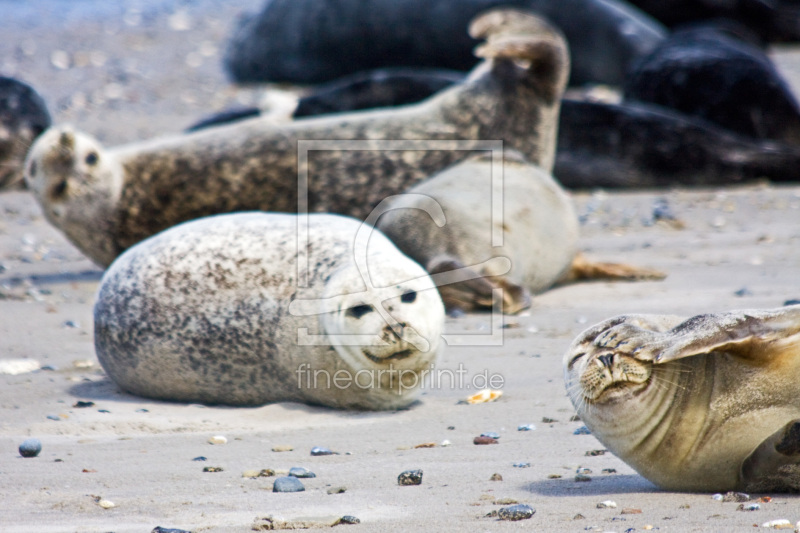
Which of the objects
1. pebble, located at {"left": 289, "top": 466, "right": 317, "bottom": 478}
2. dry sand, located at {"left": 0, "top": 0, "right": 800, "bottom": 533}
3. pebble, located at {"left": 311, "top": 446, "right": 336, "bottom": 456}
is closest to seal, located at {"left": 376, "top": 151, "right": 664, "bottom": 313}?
dry sand, located at {"left": 0, "top": 0, "right": 800, "bottom": 533}

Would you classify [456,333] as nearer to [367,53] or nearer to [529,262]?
[529,262]

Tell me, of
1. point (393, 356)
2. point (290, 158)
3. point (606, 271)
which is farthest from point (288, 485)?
point (290, 158)

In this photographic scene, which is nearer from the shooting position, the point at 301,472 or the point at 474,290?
the point at 301,472

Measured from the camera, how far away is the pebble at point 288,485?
7.52 feet

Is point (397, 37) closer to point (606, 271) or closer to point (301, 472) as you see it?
point (606, 271)

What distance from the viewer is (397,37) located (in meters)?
11.7

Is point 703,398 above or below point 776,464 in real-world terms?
above

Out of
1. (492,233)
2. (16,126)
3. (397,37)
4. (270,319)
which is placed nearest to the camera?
(270,319)

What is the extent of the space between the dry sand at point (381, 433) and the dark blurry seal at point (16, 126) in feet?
6.19

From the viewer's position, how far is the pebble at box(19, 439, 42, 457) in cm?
263

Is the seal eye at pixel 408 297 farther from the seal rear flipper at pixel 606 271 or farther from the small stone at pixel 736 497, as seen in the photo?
the seal rear flipper at pixel 606 271

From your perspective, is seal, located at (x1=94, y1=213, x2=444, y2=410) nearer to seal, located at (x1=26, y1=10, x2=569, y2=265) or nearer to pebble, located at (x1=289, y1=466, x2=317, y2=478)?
pebble, located at (x1=289, y1=466, x2=317, y2=478)

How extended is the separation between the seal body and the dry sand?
0.18m

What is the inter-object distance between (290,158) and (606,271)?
198 cm
